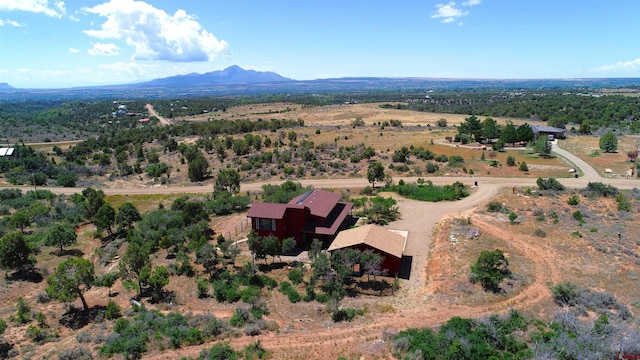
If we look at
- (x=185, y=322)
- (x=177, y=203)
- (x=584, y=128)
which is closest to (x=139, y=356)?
(x=185, y=322)

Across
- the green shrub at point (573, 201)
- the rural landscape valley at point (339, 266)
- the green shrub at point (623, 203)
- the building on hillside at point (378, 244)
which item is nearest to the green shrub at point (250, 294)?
the rural landscape valley at point (339, 266)

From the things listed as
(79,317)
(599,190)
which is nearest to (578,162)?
(599,190)

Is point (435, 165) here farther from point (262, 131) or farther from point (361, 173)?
point (262, 131)

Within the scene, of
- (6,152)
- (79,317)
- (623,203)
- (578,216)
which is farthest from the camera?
(6,152)

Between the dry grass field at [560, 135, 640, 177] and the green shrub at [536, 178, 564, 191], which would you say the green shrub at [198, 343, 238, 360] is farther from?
the dry grass field at [560, 135, 640, 177]

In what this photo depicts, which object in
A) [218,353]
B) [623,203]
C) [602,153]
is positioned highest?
[602,153]

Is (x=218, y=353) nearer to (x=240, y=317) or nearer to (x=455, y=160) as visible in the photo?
(x=240, y=317)

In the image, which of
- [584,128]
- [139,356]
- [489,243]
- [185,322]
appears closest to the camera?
[139,356]

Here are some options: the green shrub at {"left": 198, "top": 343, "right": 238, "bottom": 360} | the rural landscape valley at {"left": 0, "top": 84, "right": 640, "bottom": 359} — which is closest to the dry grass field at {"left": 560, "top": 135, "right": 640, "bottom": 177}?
the rural landscape valley at {"left": 0, "top": 84, "right": 640, "bottom": 359}
